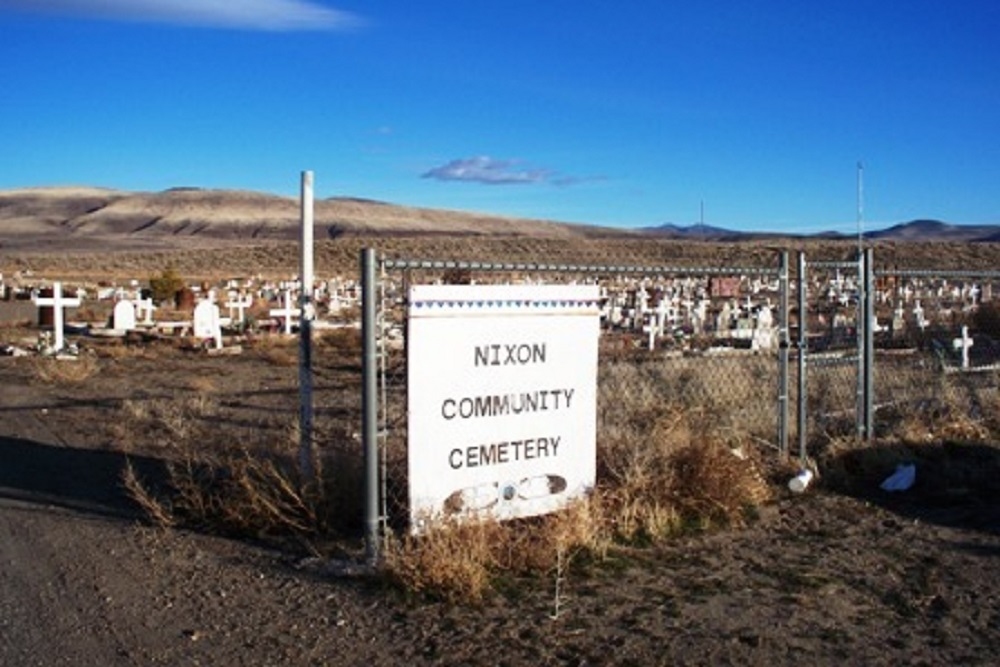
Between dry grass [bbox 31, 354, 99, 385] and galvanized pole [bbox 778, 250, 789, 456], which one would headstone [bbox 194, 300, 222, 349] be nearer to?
dry grass [bbox 31, 354, 99, 385]

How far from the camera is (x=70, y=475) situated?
31.5ft

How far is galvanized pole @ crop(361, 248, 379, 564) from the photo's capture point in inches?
255

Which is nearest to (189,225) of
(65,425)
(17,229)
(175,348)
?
(17,229)

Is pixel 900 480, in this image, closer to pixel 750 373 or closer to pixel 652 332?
pixel 750 373

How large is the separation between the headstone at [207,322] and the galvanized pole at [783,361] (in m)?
18.6

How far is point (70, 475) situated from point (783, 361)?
19.3 ft

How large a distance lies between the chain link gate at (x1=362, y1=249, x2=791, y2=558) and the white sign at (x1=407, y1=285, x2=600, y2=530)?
17 centimetres

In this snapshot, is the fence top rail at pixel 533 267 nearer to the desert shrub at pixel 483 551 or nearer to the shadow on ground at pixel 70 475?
the desert shrub at pixel 483 551

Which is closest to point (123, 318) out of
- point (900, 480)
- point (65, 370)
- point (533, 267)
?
point (65, 370)

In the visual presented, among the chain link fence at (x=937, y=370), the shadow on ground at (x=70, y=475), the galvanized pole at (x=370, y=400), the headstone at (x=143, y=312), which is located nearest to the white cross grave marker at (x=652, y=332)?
the chain link fence at (x=937, y=370)

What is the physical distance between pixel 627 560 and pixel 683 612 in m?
0.93

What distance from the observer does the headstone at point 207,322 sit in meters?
26.3

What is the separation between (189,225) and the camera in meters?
195

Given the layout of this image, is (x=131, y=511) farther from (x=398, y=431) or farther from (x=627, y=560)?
(x=627, y=560)
